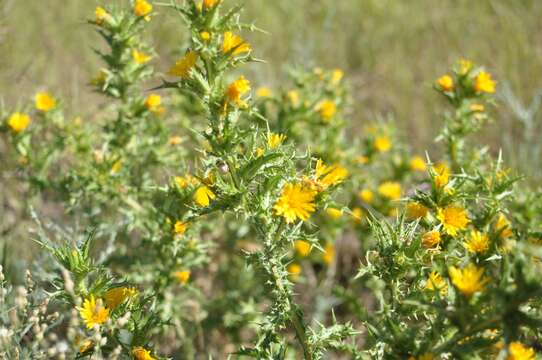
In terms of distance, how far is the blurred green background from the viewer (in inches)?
200

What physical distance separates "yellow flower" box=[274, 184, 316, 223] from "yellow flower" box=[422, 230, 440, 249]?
489 millimetres

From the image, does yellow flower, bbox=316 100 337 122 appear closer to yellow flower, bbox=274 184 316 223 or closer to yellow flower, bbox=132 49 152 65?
yellow flower, bbox=132 49 152 65

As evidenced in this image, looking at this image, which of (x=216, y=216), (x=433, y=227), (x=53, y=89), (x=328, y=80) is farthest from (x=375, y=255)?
(x=53, y=89)

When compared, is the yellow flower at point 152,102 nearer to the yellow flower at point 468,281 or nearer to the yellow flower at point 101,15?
the yellow flower at point 101,15

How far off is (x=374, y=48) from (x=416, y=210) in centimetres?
433

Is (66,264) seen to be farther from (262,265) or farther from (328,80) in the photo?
(328,80)

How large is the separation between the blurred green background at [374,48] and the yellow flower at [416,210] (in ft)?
8.15

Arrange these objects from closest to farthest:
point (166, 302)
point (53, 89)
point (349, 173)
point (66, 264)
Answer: point (66, 264)
point (166, 302)
point (349, 173)
point (53, 89)

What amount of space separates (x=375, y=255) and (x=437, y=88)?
1436mm

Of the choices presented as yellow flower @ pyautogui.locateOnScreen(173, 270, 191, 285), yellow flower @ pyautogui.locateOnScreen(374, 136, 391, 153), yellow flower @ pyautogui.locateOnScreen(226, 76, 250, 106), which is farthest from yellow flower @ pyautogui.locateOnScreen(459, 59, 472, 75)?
yellow flower @ pyautogui.locateOnScreen(173, 270, 191, 285)

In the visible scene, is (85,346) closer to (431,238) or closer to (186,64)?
(186,64)

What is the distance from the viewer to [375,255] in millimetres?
2092

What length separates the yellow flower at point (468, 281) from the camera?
162 cm

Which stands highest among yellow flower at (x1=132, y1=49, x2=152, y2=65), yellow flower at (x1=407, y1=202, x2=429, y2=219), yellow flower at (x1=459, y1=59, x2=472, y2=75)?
yellow flower at (x1=132, y1=49, x2=152, y2=65)
